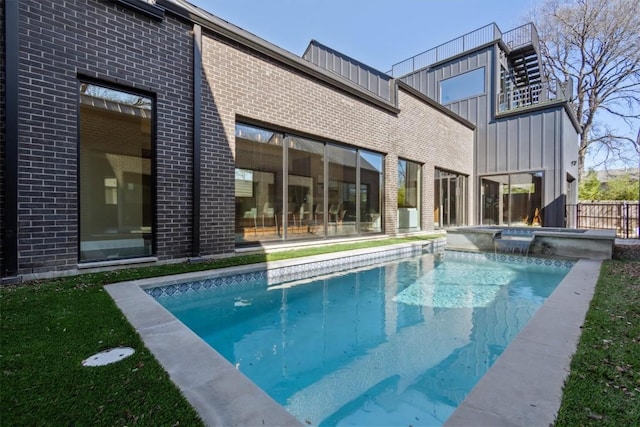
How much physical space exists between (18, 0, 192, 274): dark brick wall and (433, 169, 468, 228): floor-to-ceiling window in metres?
9.17

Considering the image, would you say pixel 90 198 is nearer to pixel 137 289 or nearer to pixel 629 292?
pixel 137 289

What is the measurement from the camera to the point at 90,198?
4.64 meters

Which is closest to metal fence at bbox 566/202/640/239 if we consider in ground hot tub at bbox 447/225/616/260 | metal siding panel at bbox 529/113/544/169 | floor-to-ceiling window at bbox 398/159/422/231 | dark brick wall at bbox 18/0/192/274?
metal siding panel at bbox 529/113/544/169

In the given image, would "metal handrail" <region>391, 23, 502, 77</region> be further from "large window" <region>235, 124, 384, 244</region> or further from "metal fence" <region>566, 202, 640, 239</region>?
"large window" <region>235, 124, 384, 244</region>

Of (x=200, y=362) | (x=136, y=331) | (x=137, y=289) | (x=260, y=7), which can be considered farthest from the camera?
(x=260, y=7)

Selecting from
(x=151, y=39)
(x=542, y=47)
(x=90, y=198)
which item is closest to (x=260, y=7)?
(x=151, y=39)

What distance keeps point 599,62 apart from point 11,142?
24.2 m

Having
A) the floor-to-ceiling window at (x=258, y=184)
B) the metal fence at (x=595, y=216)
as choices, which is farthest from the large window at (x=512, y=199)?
the floor-to-ceiling window at (x=258, y=184)

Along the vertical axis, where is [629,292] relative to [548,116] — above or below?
below

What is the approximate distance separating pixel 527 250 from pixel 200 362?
24.9ft

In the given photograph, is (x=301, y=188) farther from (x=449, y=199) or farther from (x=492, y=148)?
(x=492, y=148)

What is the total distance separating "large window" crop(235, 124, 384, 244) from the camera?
6168 millimetres

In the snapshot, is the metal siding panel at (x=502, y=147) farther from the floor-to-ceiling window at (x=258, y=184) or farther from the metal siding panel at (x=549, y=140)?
the floor-to-ceiling window at (x=258, y=184)

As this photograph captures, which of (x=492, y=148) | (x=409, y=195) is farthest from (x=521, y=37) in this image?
(x=409, y=195)
